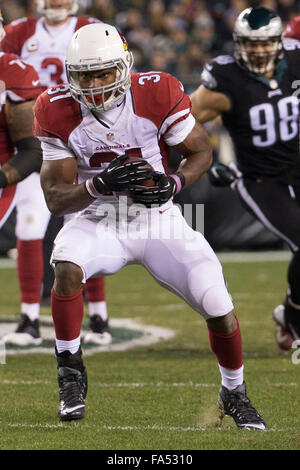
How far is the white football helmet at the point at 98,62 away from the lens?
346cm

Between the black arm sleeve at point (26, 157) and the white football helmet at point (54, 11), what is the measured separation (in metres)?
1.43

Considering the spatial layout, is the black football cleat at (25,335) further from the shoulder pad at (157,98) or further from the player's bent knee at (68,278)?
the shoulder pad at (157,98)

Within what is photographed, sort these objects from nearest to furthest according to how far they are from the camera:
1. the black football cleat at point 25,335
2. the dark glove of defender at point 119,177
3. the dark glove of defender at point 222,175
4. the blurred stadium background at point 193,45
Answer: the dark glove of defender at point 119,177 → the dark glove of defender at point 222,175 → the black football cleat at point 25,335 → the blurred stadium background at point 193,45

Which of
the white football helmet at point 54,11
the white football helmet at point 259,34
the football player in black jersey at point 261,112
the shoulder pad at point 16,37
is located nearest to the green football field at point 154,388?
the football player in black jersey at point 261,112

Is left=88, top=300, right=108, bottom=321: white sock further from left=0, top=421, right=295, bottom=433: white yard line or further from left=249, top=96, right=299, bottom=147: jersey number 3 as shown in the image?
left=0, top=421, right=295, bottom=433: white yard line

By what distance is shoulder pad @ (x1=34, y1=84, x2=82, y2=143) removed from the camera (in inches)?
140

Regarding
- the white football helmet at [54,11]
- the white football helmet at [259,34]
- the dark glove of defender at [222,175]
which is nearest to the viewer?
the white football helmet at [259,34]

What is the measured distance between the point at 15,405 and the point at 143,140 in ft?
3.90

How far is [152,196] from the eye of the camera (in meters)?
3.43

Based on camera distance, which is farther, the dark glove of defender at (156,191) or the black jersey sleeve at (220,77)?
the black jersey sleeve at (220,77)

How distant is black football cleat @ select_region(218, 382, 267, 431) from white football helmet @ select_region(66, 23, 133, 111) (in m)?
1.15

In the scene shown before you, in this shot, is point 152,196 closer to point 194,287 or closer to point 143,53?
point 194,287

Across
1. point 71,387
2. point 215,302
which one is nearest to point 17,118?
point 71,387

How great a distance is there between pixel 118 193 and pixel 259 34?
1.75 metres
